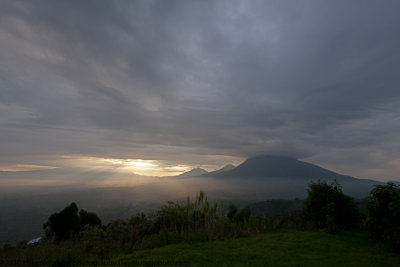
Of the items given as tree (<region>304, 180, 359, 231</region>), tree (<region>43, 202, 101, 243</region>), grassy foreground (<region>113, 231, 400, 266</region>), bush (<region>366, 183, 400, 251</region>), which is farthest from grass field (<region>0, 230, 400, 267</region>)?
tree (<region>43, 202, 101, 243</region>)

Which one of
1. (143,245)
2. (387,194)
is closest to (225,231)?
(143,245)

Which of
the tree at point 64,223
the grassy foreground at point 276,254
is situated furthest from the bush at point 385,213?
the tree at point 64,223

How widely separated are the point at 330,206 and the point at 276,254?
5492 millimetres

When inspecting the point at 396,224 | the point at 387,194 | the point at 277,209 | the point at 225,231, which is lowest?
the point at 277,209

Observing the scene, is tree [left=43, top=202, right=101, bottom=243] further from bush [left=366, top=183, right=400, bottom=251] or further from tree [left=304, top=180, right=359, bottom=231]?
bush [left=366, top=183, right=400, bottom=251]

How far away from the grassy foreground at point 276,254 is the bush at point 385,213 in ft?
1.50

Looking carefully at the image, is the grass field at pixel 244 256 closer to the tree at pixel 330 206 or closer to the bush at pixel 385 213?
the bush at pixel 385 213

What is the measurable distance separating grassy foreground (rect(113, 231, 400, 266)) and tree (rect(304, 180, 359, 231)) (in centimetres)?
198

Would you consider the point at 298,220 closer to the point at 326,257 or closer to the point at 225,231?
the point at 225,231

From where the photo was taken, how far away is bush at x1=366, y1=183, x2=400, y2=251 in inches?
277

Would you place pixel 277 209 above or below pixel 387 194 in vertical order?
below

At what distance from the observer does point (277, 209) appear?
67750 millimetres

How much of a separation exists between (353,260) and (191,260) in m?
4.61

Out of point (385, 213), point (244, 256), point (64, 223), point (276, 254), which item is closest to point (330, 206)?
point (385, 213)
